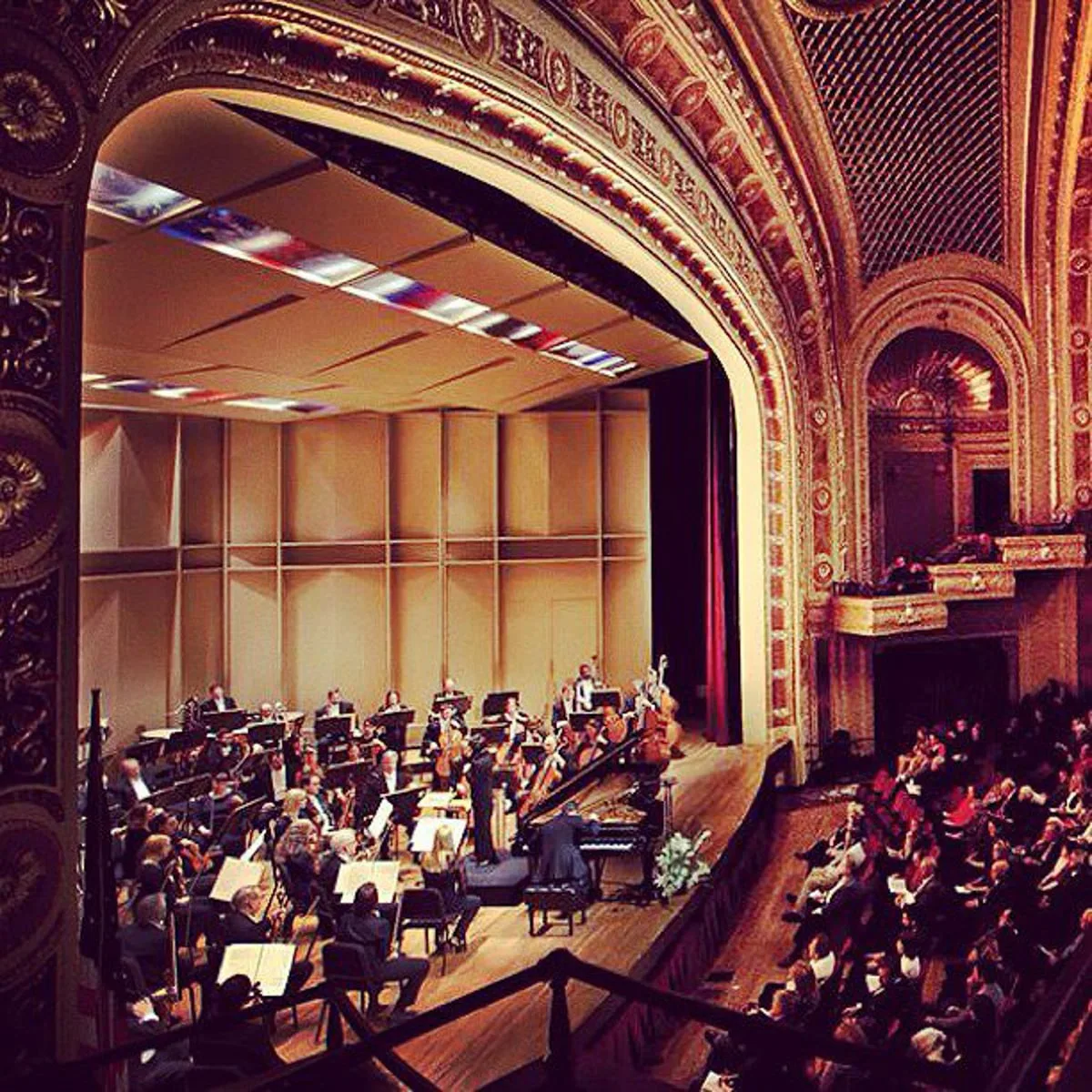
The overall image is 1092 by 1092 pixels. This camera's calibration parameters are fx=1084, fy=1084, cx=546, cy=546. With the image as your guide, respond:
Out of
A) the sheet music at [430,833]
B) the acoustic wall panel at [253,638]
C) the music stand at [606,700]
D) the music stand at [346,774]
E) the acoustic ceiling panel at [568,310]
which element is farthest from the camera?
the acoustic wall panel at [253,638]

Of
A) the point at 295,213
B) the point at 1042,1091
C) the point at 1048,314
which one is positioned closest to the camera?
the point at 1042,1091

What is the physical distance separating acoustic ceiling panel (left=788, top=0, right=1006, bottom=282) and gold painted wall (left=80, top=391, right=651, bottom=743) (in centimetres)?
463

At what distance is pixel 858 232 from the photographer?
1505 cm

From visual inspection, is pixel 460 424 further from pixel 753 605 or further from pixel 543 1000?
pixel 543 1000

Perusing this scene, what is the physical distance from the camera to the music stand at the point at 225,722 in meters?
12.2

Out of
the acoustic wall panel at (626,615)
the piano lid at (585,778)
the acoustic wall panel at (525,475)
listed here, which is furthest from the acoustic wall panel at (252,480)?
the piano lid at (585,778)

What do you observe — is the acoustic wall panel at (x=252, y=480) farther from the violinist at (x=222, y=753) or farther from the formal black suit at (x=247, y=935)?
the formal black suit at (x=247, y=935)

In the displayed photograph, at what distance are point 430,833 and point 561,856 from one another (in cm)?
104

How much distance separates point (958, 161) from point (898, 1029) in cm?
1200

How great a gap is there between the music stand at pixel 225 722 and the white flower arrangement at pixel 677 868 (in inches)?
212

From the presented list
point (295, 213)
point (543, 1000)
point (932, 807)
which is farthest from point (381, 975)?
point (932, 807)

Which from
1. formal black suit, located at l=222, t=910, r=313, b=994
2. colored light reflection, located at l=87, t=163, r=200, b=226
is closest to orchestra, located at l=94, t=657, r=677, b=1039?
formal black suit, located at l=222, t=910, r=313, b=994

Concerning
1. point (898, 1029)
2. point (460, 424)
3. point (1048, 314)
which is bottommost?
point (898, 1029)

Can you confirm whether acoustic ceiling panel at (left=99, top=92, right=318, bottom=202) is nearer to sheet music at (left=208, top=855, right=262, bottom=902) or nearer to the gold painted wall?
sheet music at (left=208, top=855, right=262, bottom=902)
